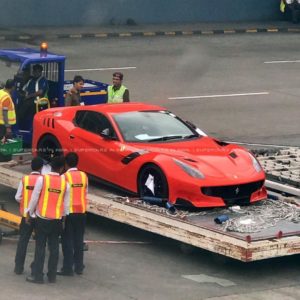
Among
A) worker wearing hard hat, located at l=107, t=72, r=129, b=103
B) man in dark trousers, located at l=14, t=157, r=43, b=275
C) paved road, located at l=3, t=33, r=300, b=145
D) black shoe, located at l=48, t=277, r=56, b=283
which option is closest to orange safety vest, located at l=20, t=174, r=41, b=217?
man in dark trousers, located at l=14, t=157, r=43, b=275

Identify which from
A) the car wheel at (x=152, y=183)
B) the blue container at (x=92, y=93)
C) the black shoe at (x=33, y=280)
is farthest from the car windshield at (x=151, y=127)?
the blue container at (x=92, y=93)

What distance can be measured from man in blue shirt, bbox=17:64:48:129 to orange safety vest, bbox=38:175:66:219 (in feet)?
23.2

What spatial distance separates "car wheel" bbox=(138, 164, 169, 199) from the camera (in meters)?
15.3

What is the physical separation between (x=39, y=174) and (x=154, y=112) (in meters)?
3.81

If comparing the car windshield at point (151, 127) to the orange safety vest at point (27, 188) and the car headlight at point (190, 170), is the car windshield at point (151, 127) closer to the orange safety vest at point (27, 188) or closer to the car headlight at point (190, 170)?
the car headlight at point (190, 170)

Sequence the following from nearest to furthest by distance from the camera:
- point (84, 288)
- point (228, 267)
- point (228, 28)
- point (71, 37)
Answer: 1. point (84, 288)
2. point (228, 267)
3. point (71, 37)
4. point (228, 28)

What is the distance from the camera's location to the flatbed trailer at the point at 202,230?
536 inches

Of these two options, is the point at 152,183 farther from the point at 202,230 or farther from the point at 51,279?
the point at 51,279

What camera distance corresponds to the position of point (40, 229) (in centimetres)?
1351

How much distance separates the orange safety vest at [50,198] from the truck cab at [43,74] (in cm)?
699

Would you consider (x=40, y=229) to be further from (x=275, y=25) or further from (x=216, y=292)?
(x=275, y=25)

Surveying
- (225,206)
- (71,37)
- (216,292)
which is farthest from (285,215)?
(71,37)

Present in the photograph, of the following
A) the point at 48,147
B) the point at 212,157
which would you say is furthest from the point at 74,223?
the point at 48,147

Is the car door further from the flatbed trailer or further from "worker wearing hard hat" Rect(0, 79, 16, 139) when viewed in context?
"worker wearing hard hat" Rect(0, 79, 16, 139)
